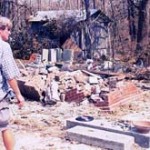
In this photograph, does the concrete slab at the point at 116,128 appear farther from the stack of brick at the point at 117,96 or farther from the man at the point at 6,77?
the man at the point at 6,77

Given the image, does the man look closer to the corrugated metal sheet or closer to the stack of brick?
the stack of brick

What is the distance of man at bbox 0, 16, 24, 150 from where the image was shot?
4172 mm

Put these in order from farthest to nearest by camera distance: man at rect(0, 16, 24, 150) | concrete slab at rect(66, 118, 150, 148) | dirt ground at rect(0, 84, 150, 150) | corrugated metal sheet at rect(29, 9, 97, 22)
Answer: corrugated metal sheet at rect(29, 9, 97, 22)
dirt ground at rect(0, 84, 150, 150)
concrete slab at rect(66, 118, 150, 148)
man at rect(0, 16, 24, 150)

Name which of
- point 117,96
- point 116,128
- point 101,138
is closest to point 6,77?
point 101,138

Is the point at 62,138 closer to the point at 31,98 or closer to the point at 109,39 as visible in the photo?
the point at 31,98

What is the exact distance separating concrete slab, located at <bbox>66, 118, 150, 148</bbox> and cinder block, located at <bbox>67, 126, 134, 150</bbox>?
11cm

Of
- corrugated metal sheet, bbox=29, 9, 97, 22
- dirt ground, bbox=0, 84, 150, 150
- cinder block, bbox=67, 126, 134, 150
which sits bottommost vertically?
dirt ground, bbox=0, 84, 150, 150

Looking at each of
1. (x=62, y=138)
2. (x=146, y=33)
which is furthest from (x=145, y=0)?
(x=62, y=138)

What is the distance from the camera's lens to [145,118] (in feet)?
23.4

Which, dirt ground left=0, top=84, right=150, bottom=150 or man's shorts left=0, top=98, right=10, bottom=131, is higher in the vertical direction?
man's shorts left=0, top=98, right=10, bottom=131

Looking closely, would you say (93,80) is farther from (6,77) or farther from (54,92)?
(6,77)

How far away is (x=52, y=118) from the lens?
712 cm

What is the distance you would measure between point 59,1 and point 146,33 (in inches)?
372

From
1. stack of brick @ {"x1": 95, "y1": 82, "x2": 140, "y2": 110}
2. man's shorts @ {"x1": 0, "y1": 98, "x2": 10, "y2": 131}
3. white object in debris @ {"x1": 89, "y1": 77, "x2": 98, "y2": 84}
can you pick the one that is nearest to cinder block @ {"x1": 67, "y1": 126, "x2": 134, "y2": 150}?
man's shorts @ {"x1": 0, "y1": 98, "x2": 10, "y2": 131}
